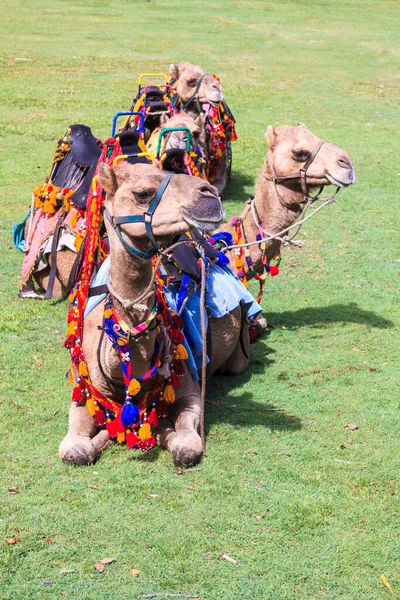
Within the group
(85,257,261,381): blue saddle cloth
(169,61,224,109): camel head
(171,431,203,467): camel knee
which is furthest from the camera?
(169,61,224,109): camel head

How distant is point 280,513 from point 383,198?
819 cm

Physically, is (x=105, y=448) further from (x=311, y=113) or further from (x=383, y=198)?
(x=311, y=113)

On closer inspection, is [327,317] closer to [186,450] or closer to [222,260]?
[222,260]

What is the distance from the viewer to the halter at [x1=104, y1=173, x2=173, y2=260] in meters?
4.74

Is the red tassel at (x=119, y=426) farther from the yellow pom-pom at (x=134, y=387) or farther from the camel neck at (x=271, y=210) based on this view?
the camel neck at (x=271, y=210)

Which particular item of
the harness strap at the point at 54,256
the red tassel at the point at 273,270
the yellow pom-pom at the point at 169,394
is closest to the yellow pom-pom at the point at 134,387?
the yellow pom-pom at the point at 169,394

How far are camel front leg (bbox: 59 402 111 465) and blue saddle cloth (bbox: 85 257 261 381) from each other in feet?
2.20

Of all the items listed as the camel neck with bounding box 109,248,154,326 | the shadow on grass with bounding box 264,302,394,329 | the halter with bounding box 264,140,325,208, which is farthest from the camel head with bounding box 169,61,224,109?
the camel neck with bounding box 109,248,154,326

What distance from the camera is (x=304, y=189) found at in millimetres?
7016

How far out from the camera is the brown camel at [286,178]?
6859 millimetres

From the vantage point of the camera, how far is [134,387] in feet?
17.1

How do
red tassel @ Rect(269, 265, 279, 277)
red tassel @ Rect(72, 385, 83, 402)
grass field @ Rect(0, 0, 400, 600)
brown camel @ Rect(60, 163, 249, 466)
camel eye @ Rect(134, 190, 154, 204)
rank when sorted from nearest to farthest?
grass field @ Rect(0, 0, 400, 600) → brown camel @ Rect(60, 163, 249, 466) → camel eye @ Rect(134, 190, 154, 204) → red tassel @ Rect(72, 385, 83, 402) → red tassel @ Rect(269, 265, 279, 277)

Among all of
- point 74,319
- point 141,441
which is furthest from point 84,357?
point 141,441

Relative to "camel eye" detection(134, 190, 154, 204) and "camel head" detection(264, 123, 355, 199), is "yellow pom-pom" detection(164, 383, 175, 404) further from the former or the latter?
"camel head" detection(264, 123, 355, 199)
